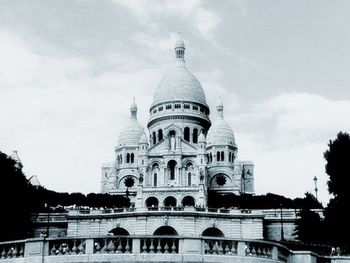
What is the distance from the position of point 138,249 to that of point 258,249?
3.98 metres

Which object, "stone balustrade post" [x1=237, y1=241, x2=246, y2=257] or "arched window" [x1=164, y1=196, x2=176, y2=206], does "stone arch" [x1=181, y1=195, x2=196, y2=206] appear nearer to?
"arched window" [x1=164, y1=196, x2=176, y2=206]

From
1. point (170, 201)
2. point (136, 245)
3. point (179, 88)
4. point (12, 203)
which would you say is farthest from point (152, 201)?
point (136, 245)

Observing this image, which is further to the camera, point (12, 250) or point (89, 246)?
point (12, 250)

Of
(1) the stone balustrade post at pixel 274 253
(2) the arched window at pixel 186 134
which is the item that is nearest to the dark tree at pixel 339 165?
(1) the stone balustrade post at pixel 274 253

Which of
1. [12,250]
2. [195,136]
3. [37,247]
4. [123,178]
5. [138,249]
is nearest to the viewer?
[138,249]

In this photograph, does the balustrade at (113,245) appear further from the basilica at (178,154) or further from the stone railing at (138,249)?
the basilica at (178,154)

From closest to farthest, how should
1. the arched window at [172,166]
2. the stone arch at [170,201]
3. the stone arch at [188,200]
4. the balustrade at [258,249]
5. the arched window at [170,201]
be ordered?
the balustrade at [258,249] → the stone arch at [188,200] → the stone arch at [170,201] → the arched window at [170,201] → the arched window at [172,166]

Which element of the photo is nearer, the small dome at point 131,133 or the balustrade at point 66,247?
the balustrade at point 66,247

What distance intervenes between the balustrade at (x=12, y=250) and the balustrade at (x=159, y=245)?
13.5 feet

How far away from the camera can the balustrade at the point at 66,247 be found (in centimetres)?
1950

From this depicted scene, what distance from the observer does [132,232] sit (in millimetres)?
62375

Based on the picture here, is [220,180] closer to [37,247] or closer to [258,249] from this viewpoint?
[258,249]

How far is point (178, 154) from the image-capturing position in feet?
354

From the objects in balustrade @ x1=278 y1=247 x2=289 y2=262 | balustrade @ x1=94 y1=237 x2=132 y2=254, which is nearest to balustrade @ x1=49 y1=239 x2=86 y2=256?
balustrade @ x1=94 y1=237 x2=132 y2=254
